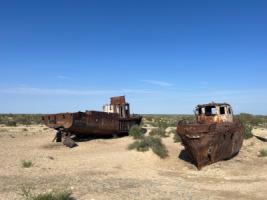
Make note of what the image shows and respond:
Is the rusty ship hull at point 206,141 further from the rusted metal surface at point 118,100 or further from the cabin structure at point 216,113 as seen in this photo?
the rusted metal surface at point 118,100

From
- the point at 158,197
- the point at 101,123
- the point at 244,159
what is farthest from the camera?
the point at 101,123

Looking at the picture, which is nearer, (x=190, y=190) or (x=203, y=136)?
(x=190, y=190)

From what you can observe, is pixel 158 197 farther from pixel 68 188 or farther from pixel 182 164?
pixel 182 164

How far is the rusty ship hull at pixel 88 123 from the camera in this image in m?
22.5

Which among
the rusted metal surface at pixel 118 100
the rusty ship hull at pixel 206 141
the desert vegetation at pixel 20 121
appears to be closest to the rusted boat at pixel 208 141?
the rusty ship hull at pixel 206 141

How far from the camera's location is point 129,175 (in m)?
13.7

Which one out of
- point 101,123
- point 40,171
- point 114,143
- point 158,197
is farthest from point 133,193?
point 101,123

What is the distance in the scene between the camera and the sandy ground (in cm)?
1063

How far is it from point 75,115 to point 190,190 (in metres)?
12.3

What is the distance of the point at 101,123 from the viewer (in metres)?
24.4

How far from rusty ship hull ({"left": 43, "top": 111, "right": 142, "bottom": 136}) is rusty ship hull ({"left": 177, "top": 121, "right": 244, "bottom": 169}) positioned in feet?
26.6

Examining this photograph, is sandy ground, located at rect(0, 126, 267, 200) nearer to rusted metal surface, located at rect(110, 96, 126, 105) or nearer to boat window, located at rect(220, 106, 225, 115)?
boat window, located at rect(220, 106, 225, 115)

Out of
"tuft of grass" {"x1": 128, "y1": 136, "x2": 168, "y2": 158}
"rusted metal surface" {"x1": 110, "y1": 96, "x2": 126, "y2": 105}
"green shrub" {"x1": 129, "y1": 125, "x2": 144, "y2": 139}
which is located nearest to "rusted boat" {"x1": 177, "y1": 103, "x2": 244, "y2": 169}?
"tuft of grass" {"x1": 128, "y1": 136, "x2": 168, "y2": 158}

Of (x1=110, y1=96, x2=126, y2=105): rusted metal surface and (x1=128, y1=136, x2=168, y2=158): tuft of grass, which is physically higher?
(x1=110, y1=96, x2=126, y2=105): rusted metal surface
